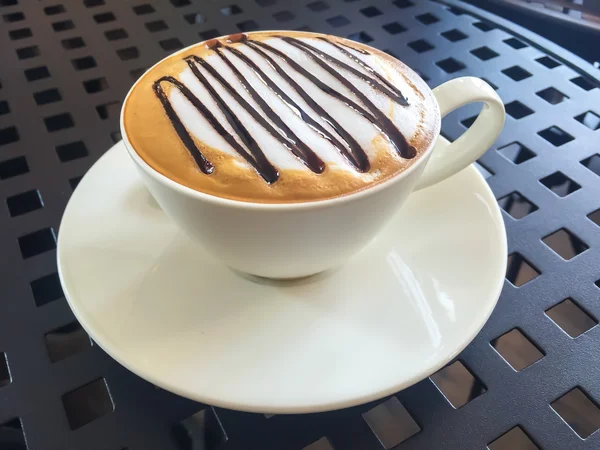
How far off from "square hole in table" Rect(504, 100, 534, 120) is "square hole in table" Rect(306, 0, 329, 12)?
40 centimetres

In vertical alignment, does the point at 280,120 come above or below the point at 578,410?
above

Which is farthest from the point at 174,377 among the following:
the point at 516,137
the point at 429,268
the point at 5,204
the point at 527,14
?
the point at 527,14

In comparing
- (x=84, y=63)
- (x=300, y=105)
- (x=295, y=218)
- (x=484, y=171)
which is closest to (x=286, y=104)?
(x=300, y=105)

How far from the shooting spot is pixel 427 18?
3.17ft

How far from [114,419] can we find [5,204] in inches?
13.1

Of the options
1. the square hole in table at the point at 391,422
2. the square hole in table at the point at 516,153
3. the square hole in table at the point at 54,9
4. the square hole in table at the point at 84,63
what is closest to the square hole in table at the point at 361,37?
the square hole in table at the point at 516,153

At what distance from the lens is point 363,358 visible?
0.42 metres

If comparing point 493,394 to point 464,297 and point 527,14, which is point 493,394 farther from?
point 527,14

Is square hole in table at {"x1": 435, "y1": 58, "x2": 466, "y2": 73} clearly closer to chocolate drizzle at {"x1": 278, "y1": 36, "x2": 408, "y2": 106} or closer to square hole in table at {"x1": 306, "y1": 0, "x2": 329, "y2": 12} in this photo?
square hole in table at {"x1": 306, "y1": 0, "x2": 329, "y2": 12}

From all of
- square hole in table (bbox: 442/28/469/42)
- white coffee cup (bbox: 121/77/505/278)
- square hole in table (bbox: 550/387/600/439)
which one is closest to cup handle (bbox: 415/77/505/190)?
white coffee cup (bbox: 121/77/505/278)

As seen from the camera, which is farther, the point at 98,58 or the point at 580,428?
the point at 98,58

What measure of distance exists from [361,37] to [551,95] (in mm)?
329

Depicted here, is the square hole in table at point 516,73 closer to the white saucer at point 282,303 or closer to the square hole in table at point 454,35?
the square hole in table at point 454,35

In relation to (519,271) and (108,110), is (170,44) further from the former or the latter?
(519,271)
